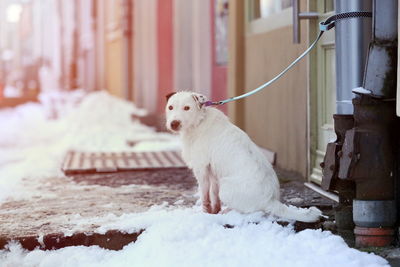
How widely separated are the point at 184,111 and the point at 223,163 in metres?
0.42

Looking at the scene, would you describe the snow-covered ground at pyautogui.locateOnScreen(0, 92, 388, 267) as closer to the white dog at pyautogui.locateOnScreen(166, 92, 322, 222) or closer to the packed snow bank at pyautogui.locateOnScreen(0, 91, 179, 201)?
the white dog at pyautogui.locateOnScreen(166, 92, 322, 222)

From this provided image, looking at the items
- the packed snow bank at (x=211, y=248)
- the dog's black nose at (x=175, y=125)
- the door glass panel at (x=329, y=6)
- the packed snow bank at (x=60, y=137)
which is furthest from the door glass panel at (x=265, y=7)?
the packed snow bank at (x=211, y=248)

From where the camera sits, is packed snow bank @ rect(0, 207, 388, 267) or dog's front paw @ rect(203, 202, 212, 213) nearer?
packed snow bank @ rect(0, 207, 388, 267)

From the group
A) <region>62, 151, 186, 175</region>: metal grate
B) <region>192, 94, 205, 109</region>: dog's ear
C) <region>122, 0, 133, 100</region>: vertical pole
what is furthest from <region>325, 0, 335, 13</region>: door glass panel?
<region>122, 0, 133, 100</region>: vertical pole

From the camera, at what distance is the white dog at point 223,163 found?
446 cm

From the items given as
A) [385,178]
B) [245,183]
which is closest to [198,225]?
[245,183]

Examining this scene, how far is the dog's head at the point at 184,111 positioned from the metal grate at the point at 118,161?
298 centimetres

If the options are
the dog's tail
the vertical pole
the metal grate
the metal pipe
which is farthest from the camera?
the vertical pole

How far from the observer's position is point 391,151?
408 cm

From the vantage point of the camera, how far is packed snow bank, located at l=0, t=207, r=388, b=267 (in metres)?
3.85

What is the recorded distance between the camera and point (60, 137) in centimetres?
1268

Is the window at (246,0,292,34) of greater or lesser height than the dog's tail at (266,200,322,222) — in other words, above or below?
above

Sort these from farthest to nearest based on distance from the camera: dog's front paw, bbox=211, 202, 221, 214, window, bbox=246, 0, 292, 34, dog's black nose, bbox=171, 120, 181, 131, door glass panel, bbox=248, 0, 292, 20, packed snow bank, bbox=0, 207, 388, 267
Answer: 1. door glass panel, bbox=248, 0, 292, 20
2. window, bbox=246, 0, 292, 34
3. dog's front paw, bbox=211, 202, 221, 214
4. dog's black nose, bbox=171, 120, 181, 131
5. packed snow bank, bbox=0, 207, 388, 267

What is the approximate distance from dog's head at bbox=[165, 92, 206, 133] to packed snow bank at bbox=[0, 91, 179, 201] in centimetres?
185
